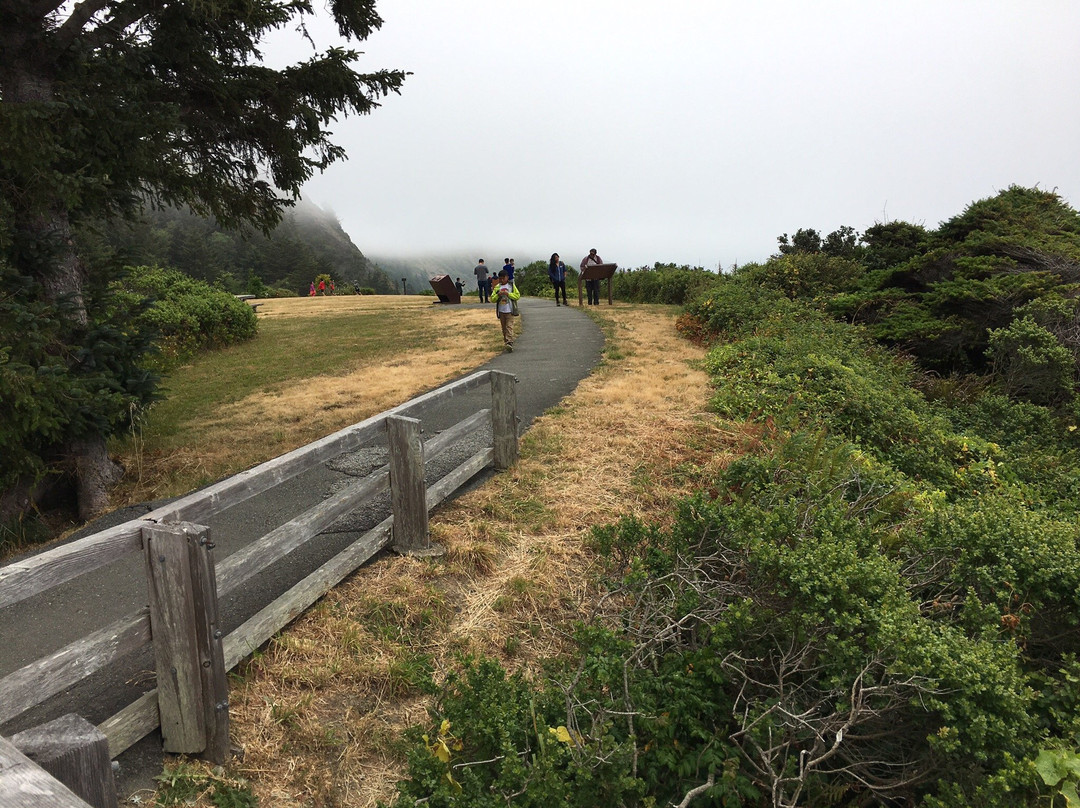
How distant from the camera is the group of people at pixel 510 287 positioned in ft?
41.9

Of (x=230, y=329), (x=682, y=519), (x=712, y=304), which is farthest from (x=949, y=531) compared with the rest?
(x=230, y=329)

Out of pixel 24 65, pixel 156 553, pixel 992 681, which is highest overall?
pixel 24 65

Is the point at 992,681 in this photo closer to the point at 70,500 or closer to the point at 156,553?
the point at 156,553

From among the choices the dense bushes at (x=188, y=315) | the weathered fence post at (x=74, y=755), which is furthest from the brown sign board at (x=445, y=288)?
the weathered fence post at (x=74, y=755)

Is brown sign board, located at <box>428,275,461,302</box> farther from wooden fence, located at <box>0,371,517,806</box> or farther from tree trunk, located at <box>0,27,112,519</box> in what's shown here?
wooden fence, located at <box>0,371,517,806</box>

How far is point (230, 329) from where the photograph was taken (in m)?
16.9

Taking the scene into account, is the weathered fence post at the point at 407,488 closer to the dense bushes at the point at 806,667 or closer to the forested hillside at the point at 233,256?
the dense bushes at the point at 806,667

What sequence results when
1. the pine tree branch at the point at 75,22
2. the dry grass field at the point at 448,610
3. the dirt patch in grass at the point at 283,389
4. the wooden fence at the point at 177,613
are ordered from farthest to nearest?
the dirt patch in grass at the point at 283,389 < the pine tree branch at the point at 75,22 < the dry grass field at the point at 448,610 < the wooden fence at the point at 177,613

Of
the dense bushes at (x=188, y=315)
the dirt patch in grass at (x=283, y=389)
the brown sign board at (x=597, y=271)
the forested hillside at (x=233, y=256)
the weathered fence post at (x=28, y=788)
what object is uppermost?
the forested hillside at (x=233, y=256)

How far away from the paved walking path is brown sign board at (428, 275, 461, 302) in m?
18.9

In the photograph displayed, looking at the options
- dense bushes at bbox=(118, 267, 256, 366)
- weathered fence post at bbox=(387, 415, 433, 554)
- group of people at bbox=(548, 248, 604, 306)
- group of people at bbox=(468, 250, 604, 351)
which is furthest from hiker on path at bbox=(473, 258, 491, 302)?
weathered fence post at bbox=(387, 415, 433, 554)

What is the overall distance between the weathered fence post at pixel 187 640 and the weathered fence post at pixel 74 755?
0.67 meters

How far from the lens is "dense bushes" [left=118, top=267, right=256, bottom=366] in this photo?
47.8 feet

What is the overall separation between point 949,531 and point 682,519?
4.94 feet
